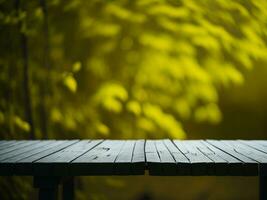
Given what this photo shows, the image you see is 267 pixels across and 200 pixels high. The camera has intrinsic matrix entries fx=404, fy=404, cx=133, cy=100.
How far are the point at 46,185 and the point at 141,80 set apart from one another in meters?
2.30

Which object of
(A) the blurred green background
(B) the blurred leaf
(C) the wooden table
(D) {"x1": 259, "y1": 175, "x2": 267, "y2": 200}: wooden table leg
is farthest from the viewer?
(B) the blurred leaf

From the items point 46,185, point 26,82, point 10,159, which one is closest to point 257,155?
point 46,185

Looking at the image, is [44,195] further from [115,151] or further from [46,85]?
[46,85]

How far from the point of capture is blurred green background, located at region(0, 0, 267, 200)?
434 cm

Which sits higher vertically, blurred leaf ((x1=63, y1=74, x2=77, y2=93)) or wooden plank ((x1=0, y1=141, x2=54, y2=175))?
blurred leaf ((x1=63, y1=74, x2=77, y2=93))

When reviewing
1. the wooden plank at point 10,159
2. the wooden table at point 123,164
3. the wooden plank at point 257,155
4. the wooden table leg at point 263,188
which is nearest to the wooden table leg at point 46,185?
the wooden table at point 123,164

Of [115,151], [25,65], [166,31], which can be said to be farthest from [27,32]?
[115,151]

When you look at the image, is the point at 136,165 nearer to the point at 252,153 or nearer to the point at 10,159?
the point at 10,159

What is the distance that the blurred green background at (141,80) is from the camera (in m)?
4.34

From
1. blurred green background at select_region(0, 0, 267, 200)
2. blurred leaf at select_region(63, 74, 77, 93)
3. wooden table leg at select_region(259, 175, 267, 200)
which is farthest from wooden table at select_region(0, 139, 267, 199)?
blurred leaf at select_region(63, 74, 77, 93)

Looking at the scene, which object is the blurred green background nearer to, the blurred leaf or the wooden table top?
the blurred leaf

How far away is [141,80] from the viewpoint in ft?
14.4

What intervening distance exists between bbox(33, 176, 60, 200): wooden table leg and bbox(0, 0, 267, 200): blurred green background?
212cm

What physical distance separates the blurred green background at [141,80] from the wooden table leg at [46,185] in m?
2.12
